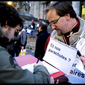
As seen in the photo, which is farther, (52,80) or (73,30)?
(73,30)

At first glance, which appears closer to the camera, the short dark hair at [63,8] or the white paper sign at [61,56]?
the white paper sign at [61,56]

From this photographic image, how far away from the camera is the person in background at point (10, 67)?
73cm

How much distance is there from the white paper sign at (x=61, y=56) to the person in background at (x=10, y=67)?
0.82ft

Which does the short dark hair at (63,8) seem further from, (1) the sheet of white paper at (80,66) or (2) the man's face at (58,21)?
(1) the sheet of white paper at (80,66)

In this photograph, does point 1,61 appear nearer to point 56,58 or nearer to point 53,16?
point 56,58

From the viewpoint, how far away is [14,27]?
1101 mm

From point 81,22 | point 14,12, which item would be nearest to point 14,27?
point 14,12

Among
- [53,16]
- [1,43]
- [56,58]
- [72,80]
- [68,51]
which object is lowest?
[72,80]

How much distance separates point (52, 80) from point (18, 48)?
356 centimetres

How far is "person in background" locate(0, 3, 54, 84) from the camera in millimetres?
735

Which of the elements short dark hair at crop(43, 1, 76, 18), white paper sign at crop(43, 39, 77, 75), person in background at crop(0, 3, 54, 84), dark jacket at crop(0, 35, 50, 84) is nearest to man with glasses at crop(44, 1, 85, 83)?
short dark hair at crop(43, 1, 76, 18)

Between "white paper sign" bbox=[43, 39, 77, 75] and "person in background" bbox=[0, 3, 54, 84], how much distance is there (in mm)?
250

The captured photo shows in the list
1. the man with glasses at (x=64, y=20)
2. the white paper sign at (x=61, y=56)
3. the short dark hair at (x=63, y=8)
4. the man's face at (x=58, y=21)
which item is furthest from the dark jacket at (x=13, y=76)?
the short dark hair at (x=63, y=8)

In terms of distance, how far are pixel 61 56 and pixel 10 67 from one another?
60cm
